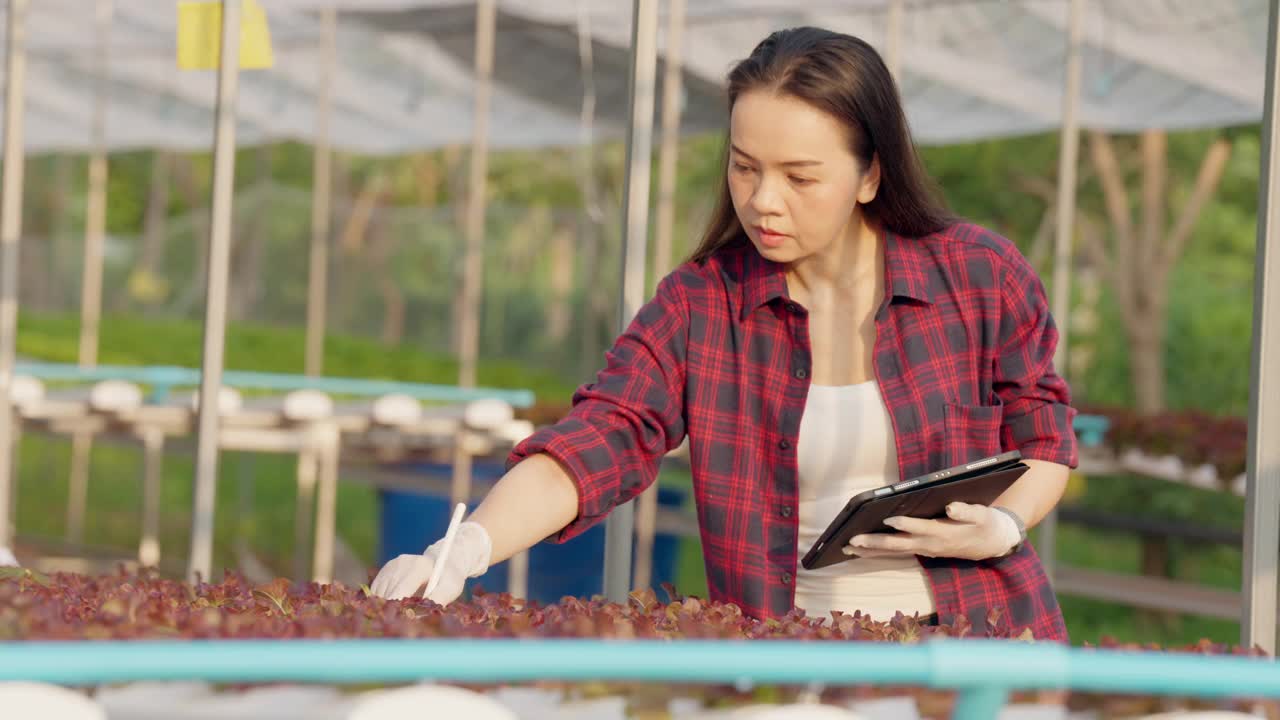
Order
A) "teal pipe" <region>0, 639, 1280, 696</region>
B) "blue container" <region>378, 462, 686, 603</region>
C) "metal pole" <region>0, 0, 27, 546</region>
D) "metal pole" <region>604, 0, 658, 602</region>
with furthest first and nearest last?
"blue container" <region>378, 462, 686, 603</region>
"metal pole" <region>0, 0, 27, 546</region>
"metal pole" <region>604, 0, 658, 602</region>
"teal pipe" <region>0, 639, 1280, 696</region>

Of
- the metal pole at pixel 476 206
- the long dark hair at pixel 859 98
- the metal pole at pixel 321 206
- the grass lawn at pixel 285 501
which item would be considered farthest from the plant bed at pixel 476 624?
the grass lawn at pixel 285 501

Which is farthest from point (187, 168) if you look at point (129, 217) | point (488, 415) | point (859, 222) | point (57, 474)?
point (859, 222)

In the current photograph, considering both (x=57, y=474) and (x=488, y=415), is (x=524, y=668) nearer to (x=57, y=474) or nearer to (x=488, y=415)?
(x=488, y=415)

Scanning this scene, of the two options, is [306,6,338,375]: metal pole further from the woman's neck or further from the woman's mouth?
the woman's mouth

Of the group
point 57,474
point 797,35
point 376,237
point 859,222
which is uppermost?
point 376,237

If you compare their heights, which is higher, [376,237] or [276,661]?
[376,237]

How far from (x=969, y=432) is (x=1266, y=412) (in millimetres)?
417

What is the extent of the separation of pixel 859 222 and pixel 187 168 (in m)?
22.7

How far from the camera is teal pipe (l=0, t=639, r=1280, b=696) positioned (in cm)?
108

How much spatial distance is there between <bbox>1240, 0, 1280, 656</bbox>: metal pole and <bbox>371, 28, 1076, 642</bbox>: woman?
0.91ft

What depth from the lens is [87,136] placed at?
13.3 metres

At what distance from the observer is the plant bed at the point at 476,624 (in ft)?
4.32

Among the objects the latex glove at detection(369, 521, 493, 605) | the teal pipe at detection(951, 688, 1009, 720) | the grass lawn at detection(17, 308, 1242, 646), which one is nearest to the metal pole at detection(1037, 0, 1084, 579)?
the latex glove at detection(369, 521, 493, 605)

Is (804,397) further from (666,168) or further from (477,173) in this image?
(477,173)
